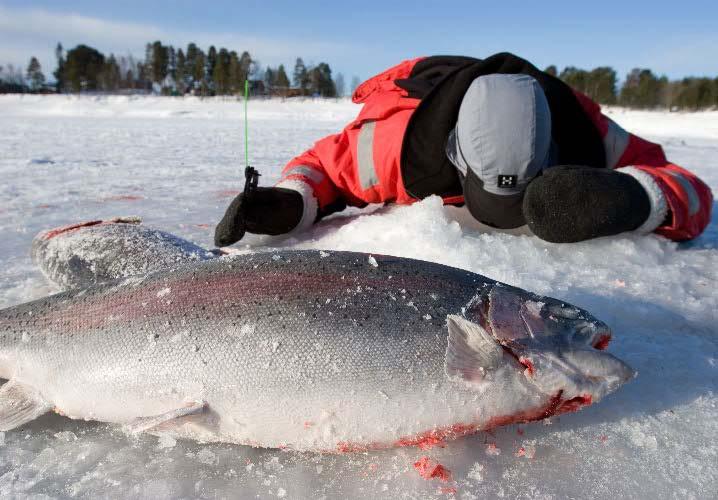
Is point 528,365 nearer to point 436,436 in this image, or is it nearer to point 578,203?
point 436,436

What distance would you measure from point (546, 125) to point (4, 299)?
7.45ft

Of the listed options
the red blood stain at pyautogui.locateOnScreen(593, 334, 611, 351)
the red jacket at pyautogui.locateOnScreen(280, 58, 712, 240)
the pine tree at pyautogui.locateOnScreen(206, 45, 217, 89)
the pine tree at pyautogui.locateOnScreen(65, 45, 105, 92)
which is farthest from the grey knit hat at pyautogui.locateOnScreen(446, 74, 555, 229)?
the pine tree at pyautogui.locateOnScreen(65, 45, 105, 92)

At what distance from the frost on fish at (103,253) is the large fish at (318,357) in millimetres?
557

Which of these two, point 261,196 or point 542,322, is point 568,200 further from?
point 261,196

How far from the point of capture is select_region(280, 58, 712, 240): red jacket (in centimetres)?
259

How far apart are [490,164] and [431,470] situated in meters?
1.43

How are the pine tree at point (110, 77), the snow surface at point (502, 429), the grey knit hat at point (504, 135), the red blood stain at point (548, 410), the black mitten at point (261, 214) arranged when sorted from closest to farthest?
the snow surface at point (502, 429) → the red blood stain at point (548, 410) → the grey knit hat at point (504, 135) → the black mitten at point (261, 214) → the pine tree at point (110, 77)

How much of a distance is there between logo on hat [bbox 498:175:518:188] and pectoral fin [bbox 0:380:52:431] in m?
1.83

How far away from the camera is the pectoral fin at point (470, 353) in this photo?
3.73ft

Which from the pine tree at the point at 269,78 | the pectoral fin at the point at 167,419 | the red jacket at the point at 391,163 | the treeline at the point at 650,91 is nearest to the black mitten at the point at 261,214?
the red jacket at the point at 391,163

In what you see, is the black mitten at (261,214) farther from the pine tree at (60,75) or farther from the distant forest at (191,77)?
the pine tree at (60,75)

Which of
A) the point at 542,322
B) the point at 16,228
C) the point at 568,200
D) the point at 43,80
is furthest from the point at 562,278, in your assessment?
the point at 43,80

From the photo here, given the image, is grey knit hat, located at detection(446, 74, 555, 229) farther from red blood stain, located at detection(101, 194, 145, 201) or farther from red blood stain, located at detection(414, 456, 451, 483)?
red blood stain, located at detection(101, 194, 145, 201)

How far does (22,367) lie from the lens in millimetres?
1368
